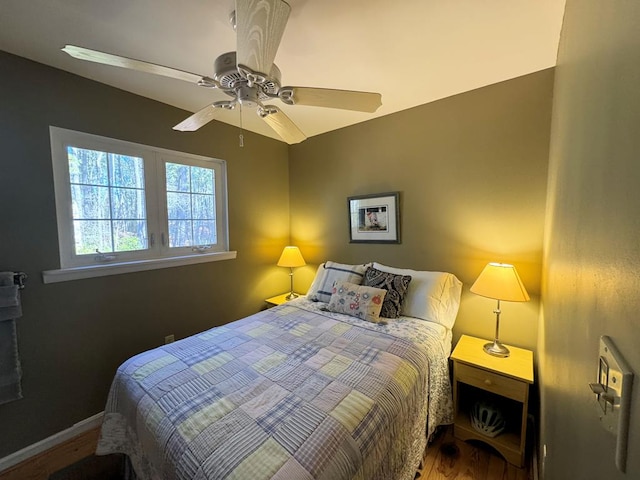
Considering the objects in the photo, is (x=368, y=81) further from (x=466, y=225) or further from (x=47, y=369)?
(x=47, y=369)

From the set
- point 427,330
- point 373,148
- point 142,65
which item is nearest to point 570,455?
point 427,330

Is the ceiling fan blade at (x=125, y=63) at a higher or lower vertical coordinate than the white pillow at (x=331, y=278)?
higher

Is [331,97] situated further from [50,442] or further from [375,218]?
[50,442]

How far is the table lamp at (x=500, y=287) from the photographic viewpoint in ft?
5.38

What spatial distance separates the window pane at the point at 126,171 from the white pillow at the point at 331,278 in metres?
1.73

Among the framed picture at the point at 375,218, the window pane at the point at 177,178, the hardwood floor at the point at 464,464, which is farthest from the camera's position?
the framed picture at the point at 375,218

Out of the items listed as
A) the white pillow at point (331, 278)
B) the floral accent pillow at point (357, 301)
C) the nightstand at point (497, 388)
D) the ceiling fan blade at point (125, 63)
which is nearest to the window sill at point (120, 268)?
the white pillow at point (331, 278)

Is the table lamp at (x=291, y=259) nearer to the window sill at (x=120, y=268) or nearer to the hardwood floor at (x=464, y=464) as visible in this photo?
the window sill at (x=120, y=268)

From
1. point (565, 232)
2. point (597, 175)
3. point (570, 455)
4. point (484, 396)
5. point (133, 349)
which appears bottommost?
point (484, 396)

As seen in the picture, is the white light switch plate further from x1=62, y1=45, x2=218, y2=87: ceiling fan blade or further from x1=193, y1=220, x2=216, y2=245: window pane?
x1=193, y1=220, x2=216, y2=245: window pane

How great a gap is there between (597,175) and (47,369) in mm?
2832

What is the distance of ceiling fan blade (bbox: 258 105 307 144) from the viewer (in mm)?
1385

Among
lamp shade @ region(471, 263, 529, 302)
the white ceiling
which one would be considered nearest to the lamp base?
lamp shade @ region(471, 263, 529, 302)

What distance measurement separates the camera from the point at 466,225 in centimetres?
208
